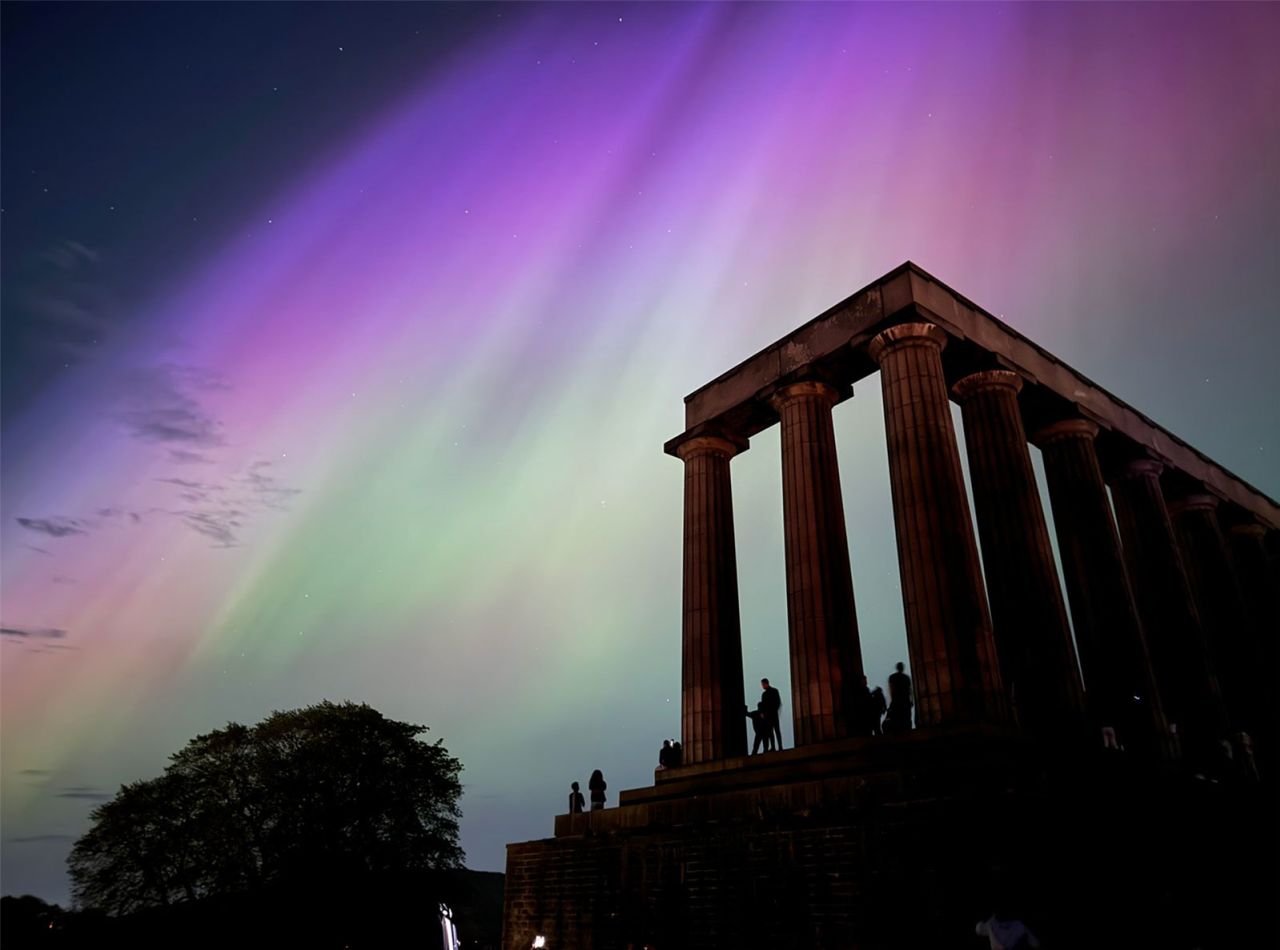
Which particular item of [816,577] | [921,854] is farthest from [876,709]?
[921,854]

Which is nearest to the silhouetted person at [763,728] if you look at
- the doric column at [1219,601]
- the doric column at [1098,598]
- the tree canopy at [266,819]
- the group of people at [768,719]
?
the group of people at [768,719]

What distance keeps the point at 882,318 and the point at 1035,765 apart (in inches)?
504

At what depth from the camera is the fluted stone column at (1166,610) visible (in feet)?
82.5

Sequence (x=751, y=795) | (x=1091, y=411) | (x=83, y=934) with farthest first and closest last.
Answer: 1. (x=83, y=934)
2. (x=1091, y=411)
3. (x=751, y=795)

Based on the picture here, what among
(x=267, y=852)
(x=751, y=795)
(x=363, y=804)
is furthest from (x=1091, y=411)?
→ (x=267, y=852)

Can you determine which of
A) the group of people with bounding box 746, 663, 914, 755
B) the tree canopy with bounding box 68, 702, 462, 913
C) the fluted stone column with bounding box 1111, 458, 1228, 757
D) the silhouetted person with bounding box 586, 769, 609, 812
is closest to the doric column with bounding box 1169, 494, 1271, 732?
the fluted stone column with bounding box 1111, 458, 1228, 757

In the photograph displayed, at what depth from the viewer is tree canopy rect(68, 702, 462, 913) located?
4562cm

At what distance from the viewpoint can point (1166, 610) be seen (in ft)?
87.2

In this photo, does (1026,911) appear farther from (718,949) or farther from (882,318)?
(882,318)

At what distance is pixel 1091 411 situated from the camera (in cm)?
2633

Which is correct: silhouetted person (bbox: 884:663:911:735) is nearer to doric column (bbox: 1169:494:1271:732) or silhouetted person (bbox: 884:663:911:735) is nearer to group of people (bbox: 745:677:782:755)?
group of people (bbox: 745:677:782:755)

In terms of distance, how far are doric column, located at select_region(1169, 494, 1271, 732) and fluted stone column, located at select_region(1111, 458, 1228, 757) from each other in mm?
3243

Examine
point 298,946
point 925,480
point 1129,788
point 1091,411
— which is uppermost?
point 1091,411

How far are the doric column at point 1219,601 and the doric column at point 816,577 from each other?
53.8ft
